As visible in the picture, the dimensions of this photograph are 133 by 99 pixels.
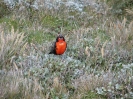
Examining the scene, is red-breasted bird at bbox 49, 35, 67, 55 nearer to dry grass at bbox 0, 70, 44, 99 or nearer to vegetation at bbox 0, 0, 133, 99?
vegetation at bbox 0, 0, 133, 99

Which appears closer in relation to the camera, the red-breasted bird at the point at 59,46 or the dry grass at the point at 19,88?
the dry grass at the point at 19,88

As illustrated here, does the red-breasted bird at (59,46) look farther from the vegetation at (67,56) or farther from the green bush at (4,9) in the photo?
the green bush at (4,9)

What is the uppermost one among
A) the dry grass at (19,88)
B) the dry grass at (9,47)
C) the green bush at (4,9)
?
the green bush at (4,9)

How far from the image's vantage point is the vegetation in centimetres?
536

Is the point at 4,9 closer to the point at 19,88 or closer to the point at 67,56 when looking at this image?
the point at 67,56

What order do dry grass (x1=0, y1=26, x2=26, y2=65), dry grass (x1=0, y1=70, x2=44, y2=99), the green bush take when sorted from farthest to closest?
the green bush, dry grass (x1=0, y1=26, x2=26, y2=65), dry grass (x1=0, y1=70, x2=44, y2=99)

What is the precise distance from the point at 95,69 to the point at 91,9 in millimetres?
3960

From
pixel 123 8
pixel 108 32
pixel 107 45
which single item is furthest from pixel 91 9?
pixel 107 45

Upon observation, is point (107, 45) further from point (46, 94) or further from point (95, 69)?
point (46, 94)

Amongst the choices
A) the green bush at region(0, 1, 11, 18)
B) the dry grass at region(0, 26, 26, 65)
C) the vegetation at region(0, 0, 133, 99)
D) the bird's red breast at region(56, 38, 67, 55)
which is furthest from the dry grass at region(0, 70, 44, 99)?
the green bush at region(0, 1, 11, 18)

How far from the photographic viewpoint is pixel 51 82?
5707mm

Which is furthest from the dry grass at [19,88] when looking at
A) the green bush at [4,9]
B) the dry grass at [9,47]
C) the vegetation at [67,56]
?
the green bush at [4,9]

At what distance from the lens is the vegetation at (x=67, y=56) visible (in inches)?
211

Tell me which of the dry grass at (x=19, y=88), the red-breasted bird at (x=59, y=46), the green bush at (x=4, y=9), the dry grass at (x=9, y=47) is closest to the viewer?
the dry grass at (x=19, y=88)
